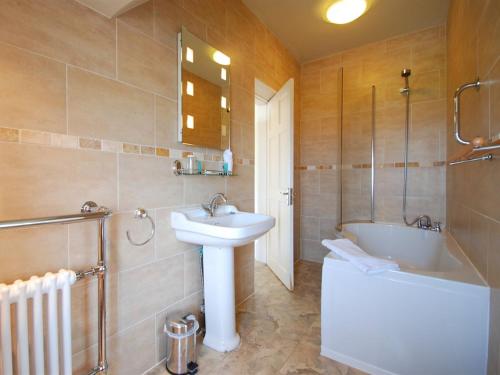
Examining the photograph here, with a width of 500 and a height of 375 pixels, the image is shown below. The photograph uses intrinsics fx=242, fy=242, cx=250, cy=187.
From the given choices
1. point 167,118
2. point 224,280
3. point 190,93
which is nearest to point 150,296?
point 224,280

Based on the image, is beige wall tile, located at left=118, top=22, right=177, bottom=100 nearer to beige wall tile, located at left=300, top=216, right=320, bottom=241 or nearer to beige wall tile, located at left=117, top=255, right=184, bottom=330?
beige wall tile, located at left=117, top=255, right=184, bottom=330

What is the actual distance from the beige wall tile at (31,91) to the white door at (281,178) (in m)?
1.73

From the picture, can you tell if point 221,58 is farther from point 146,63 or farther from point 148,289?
point 148,289

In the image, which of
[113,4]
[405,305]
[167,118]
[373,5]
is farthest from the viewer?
[373,5]

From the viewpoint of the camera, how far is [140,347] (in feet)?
4.42

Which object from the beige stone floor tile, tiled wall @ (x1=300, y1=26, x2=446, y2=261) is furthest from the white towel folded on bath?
tiled wall @ (x1=300, y1=26, x2=446, y2=261)

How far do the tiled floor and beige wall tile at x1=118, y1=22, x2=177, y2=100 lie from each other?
1.65 metres

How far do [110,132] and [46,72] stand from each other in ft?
1.04

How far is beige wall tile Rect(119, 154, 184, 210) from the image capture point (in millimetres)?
1254

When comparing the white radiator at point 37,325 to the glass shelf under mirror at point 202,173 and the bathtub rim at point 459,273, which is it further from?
the bathtub rim at point 459,273

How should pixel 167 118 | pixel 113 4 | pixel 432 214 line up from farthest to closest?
pixel 432 214, pixel 167 118, pixel 113 4

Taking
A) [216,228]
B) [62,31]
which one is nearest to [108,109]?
[62,31]

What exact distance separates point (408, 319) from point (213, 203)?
4.36 ft

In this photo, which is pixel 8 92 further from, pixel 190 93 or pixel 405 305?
pixel 405 305
